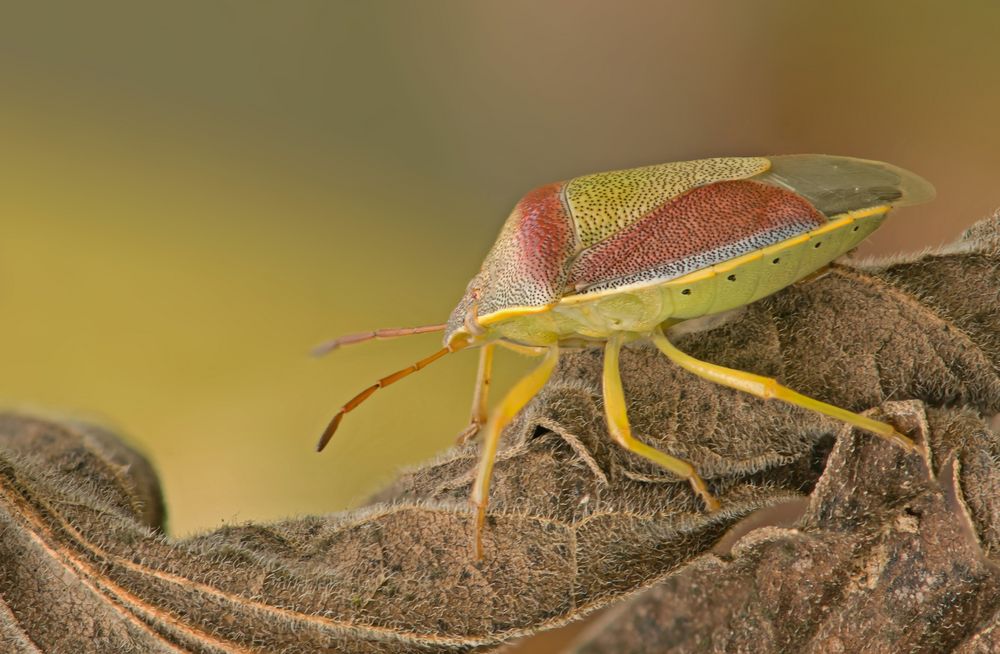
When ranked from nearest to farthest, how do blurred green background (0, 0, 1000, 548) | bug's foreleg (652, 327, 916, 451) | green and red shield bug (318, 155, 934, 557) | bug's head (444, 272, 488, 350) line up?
1. bug's foreleg (652, 327, 916, 451)
2. green and red shield bug (318, 155, 934, 557)
3. bug's head (444, 272, 488, 350)
4. blurred green background (0, 0, 1000, 548)

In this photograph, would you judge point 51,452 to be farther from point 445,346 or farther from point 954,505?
point 954,505

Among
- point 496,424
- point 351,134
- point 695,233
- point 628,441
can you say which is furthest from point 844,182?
point 351,134

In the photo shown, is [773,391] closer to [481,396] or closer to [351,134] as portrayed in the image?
[481,396]

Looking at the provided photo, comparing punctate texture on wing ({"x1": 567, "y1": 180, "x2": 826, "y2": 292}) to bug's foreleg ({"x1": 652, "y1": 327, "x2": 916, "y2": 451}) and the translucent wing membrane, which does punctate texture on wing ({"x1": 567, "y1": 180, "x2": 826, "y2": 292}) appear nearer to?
the translucent wing membrane

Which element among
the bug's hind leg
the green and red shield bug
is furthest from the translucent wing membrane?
the bug's hind leg

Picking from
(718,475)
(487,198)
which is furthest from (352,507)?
(487,198)

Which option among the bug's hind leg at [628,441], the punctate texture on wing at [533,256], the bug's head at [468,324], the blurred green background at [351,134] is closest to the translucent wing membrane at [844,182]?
the punctate texture on wing at [533,256]
